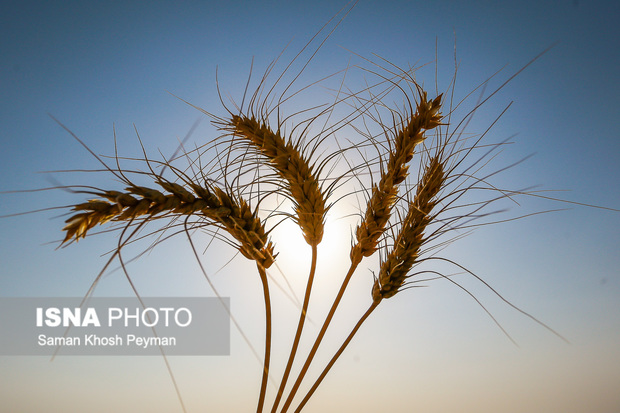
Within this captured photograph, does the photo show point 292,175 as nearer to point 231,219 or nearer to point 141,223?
point 231,219

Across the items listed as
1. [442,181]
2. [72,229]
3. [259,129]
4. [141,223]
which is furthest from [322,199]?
[72,229]

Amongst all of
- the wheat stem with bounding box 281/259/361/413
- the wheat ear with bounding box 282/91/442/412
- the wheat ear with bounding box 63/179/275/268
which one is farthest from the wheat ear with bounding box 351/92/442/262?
the wheat ear with bounding box 63/179/275/268

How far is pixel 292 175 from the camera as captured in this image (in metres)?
1.28

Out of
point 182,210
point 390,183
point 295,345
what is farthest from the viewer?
point 390,183

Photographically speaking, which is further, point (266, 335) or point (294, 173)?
point (294, 173)

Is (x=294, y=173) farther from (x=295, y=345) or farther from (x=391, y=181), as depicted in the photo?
(x=295, y=345)

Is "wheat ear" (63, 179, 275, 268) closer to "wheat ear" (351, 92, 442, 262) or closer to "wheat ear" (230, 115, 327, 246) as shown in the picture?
"wheat ear" (230, 115, 327, 246)

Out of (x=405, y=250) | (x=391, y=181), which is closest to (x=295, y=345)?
(x=405, y=250)

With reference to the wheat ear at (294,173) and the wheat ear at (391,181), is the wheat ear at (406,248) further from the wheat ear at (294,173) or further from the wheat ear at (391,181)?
the wheat ear at (294,173)

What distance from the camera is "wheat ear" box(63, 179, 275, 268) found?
73 cm

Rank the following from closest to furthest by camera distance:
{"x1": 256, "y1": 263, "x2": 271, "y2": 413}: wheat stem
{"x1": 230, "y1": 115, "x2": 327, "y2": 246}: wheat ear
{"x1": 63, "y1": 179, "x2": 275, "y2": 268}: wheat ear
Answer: {"x1": 63, "y1": 179, "x2": 275, "y2": 268}: wheat ear < {"x1": 256, "y1": 263, "x2": 271, "y2": 413}: wheat stem < {"x1": 230, "y1": 115, "x2": 327, "y2": 246}: wheat ear

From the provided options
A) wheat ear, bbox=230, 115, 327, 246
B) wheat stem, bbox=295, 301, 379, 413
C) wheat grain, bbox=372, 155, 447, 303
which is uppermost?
wheat ear, bbox=230, 115, 327, 246

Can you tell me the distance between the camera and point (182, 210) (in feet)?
3.17

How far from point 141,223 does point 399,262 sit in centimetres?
78
